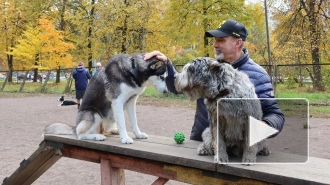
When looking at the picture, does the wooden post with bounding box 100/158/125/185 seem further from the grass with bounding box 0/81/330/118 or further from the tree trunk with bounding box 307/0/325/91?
the tree trunk with bounding box 307/0/325/91

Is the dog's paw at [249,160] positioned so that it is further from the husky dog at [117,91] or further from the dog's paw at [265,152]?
the husky dog at [117,91]

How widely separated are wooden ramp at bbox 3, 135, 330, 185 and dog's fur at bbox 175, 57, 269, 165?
0.49ft

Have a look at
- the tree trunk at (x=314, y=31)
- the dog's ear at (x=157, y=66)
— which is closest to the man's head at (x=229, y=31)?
the dog's ear at (x=157, y=66)

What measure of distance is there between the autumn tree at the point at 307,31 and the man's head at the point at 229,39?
68.7 feet

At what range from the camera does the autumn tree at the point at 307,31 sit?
854 inches

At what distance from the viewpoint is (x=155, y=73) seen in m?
3.54

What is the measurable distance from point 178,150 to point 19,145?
20.7ft

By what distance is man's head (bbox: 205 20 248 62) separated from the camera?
9.18ft

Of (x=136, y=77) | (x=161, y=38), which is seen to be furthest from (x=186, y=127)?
(x=161, y=38)

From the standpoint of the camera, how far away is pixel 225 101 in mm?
2238

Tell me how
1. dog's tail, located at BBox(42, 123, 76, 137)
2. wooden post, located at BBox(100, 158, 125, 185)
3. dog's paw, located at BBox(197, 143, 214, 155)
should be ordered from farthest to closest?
dog's tail, located at BBox(42, 123, 76, 137) < wooden post, located at BBox(100, 158, 125, 185) < dog's paw, located at BBox(197, 143, 214, 155)

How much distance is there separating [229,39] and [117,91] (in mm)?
1441

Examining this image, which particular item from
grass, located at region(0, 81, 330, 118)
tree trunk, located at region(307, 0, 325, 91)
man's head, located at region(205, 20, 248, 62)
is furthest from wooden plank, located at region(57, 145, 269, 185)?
tree trunk, located at region(307, 0, 325, 91)

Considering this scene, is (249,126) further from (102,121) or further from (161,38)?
(161,38)
